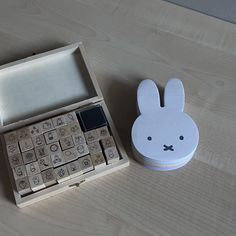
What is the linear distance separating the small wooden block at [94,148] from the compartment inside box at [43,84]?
9cm

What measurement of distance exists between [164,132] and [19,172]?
0.67 ft

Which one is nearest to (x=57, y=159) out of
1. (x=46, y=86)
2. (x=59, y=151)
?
(x=59, y=151)

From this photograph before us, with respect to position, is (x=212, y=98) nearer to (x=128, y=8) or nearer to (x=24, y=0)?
(x=128, y=8)

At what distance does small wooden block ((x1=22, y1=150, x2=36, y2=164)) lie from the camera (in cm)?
48

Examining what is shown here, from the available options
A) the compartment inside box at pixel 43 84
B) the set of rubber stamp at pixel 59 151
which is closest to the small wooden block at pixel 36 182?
the set of rubber stamp at pixel 59 151

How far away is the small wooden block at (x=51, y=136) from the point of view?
493 mm

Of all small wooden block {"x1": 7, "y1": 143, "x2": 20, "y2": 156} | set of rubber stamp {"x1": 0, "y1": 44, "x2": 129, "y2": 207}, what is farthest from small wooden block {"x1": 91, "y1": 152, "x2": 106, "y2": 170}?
small wooden block {"x1": 7, "y1": 143, "x2": 20, "y2": 156}

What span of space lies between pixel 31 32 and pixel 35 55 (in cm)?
8

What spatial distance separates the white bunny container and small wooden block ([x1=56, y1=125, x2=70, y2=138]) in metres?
0.09

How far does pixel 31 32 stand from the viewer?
634 millimetres

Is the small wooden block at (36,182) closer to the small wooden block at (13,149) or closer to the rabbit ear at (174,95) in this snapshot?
the small wooden block at (13,149)

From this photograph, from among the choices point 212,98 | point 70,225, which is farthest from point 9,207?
point 212,98

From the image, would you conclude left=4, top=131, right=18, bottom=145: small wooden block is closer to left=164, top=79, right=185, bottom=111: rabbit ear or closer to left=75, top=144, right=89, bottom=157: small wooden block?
left=75, top=144, right=89, bottom=157: small wooden block

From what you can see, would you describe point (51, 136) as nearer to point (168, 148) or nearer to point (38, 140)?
point (38, 140)
